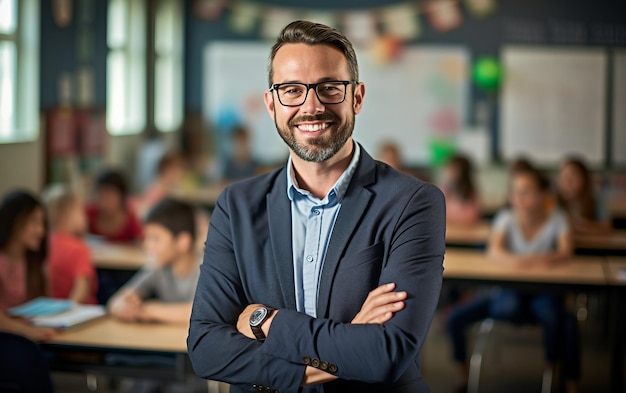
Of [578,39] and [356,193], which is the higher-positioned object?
[578,39]

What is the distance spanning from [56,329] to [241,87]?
6769 millimetres

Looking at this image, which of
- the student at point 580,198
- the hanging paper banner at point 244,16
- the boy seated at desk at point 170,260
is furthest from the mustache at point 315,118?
the hanging paper banner at point 244,16

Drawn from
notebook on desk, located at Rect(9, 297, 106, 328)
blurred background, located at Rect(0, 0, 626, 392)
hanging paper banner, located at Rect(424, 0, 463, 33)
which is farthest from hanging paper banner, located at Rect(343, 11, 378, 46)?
notebook on desk, located at Rect(9, 297, 106, 328)

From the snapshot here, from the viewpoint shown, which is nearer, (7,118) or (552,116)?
(7,118)

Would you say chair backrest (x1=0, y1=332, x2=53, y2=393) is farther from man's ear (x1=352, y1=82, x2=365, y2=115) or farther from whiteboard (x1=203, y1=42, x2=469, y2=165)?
whiteboard (x1=203, y1=42, x2=469, y2=165)

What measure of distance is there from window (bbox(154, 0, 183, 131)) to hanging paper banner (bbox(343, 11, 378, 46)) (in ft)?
6.18

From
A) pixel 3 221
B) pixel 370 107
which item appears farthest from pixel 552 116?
pixel 3 221

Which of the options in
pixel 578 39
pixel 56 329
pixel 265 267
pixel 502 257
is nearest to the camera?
pixel 265 267

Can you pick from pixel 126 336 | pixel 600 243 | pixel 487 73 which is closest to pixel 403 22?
pixel 487 73

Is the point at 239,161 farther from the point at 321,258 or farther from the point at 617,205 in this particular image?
the point at 321,258

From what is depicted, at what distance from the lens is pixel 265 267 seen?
2004 millimetres

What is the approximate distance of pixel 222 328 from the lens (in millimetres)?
2055

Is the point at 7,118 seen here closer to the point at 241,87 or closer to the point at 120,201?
the point at 120,201

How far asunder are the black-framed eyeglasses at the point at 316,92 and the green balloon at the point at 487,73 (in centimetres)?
799
